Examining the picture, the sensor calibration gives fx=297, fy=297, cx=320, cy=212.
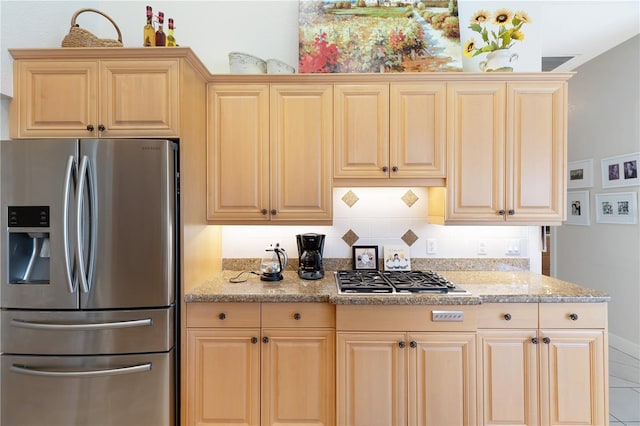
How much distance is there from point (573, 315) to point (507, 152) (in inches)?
41.4

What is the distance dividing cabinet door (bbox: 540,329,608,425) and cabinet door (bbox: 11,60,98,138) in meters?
2.93

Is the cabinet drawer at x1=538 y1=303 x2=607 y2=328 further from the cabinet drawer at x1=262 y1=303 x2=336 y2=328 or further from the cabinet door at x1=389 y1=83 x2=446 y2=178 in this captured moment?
the cabinet drawer at x1=262 y1=303 x2=336 y2=328

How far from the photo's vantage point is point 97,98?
172 cm

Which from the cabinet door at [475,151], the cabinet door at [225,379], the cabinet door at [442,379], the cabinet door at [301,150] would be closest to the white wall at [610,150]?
the cabinet door at [475,151]

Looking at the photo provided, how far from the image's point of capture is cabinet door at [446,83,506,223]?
1.99 metres

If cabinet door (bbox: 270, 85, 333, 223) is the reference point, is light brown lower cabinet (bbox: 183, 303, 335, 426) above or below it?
below

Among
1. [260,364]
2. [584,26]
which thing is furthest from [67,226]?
[584,26]

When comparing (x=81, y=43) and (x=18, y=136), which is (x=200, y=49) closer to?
(x=81, y=43)

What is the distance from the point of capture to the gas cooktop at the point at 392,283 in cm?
176

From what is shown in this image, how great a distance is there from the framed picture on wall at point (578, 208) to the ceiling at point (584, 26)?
162cm

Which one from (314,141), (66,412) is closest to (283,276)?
(314,141)

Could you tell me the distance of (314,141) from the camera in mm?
2021

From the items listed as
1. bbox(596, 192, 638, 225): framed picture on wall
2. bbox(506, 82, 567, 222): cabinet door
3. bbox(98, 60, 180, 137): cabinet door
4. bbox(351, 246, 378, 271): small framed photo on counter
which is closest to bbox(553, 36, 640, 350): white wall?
bbox(596, 192, 638, 225): framed picture on wall

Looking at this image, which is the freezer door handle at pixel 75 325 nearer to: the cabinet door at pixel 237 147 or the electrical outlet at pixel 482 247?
the cabinet door at pixel 237 147
